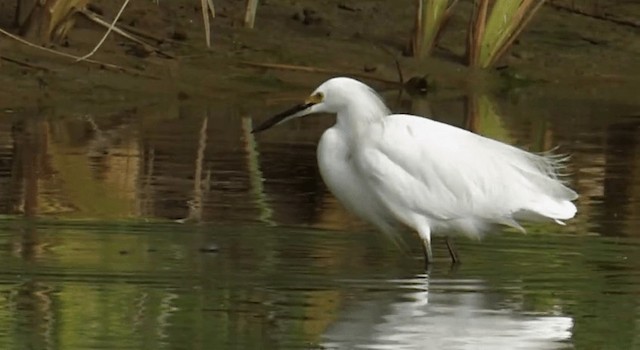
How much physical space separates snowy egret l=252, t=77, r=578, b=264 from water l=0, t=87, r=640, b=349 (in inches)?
7.0

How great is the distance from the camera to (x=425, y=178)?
9.27m

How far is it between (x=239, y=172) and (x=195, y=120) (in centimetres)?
282

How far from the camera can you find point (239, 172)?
12.2 metres

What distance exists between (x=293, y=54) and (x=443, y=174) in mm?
8287

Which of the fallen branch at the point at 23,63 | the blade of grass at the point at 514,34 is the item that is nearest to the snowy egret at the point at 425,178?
the fallen branch at the point at 23,63

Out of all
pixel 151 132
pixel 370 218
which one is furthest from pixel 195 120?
pixel 370 218

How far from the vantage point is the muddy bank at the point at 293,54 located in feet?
52.2

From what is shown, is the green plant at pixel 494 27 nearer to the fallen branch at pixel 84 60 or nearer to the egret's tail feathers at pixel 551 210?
the fallen branch at pixel 84 60

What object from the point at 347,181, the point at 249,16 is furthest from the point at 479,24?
the point at 347,181

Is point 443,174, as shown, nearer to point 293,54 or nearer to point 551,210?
point 551,210

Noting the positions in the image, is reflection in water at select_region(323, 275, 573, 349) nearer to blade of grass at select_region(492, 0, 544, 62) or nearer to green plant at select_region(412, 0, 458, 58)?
green plant at select_region(412, 0, 458, 58)

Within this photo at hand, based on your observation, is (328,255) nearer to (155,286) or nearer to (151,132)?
(155,286)

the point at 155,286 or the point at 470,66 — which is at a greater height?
the point at 470,66

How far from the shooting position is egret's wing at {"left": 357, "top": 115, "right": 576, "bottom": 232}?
9195 millimetres
